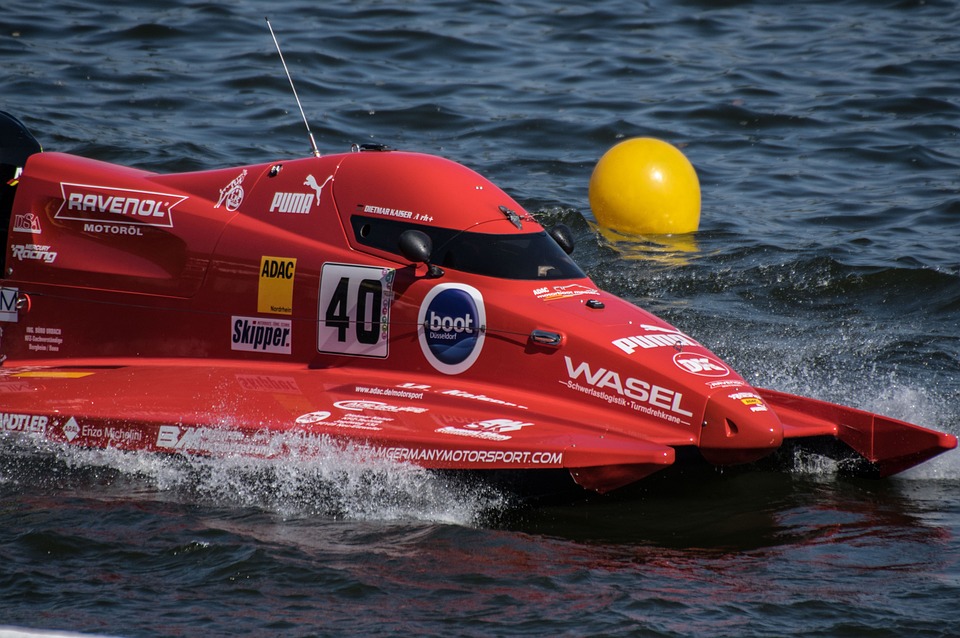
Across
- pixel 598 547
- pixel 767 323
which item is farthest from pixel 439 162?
pixel 767 323

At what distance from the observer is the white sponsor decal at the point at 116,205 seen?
22.3ft

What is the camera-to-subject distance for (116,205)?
688cm

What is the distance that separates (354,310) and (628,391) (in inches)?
63.1

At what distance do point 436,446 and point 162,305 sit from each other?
2.17 metres

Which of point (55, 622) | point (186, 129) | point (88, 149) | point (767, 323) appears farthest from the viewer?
point (186, 129)

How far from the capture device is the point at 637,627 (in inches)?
185

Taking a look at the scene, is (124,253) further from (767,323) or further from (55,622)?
(767,323)

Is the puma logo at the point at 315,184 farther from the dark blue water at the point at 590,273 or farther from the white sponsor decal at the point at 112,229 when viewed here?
the dark blue water at the point at 590,273

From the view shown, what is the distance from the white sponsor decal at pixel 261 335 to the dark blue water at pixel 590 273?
88cm

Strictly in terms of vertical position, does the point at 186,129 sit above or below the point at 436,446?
above

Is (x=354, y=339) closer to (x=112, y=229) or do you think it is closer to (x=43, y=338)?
(x=112, y=229)

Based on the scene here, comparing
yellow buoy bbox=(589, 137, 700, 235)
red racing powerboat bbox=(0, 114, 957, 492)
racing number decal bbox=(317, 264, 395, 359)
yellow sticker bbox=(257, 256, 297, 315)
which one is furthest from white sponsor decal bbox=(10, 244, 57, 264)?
yellow buoy bbox=(589, 137, 700, 235)

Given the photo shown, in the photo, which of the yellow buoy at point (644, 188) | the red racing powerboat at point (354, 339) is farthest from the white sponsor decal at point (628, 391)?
the yellow buoy at point (644, 188)

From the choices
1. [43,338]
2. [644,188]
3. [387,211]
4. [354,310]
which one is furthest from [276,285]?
[644,188]
